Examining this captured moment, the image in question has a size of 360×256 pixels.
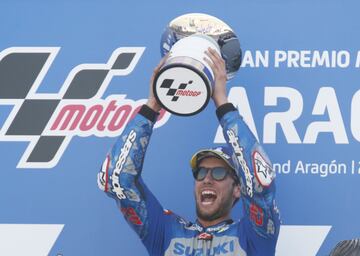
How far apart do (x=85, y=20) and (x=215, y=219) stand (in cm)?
79

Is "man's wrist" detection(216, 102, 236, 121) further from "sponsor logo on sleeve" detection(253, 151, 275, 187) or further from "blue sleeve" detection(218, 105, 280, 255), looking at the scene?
"sponsor logo on sleeve" detection(253, 151, 275, 187)

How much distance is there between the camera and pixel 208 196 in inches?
112

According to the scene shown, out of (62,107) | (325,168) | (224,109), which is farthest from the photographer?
(62,107)

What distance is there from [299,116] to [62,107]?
76 centimetres

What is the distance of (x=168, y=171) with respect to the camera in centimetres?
302

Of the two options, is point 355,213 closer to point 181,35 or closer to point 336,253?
point 336,253

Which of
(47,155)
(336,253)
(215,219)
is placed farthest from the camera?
(47,155)

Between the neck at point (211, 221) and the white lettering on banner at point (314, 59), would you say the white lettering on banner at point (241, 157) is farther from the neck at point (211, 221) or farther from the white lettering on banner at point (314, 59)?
the white lettering on banner at point (314, 59)

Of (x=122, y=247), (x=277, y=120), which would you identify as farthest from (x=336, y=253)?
(x=122, y=247)

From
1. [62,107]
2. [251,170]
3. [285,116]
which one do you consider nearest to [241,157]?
[251,170]

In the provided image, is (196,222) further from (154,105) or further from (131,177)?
(154,105)

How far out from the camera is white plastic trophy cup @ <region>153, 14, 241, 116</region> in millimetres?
2559

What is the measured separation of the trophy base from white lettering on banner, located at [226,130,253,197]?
0.43ft

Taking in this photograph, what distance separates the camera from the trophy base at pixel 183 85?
8.36 feet
